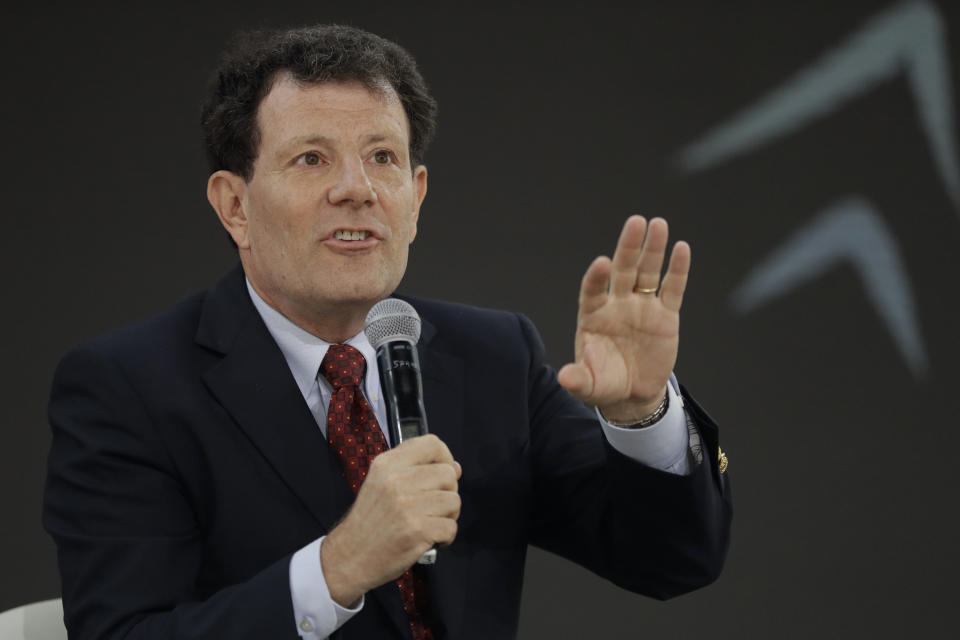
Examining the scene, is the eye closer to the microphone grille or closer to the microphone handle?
the microphone grille

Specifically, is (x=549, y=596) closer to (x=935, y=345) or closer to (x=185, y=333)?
(x=935, y=345)

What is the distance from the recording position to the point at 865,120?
3463mm

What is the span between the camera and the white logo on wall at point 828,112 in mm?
3414

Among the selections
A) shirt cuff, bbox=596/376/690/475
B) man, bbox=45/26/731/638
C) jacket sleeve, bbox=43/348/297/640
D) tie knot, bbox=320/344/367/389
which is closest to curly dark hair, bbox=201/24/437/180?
man, bbox=45/26/731/638

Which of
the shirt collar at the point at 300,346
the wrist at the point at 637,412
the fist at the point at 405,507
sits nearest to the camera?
the fist at the point at 405,507

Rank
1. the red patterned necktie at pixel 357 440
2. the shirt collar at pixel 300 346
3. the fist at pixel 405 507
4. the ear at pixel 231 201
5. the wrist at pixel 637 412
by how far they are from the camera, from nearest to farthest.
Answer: the fist at pixel 405 507 < the wrist at pixel 637 412 < the red patterned necktie at pixel 357 440 < the shirt collar at pixel 300 346 < the ear at pixel 231 201

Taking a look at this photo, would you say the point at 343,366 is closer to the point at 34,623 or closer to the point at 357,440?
the point at 357,440

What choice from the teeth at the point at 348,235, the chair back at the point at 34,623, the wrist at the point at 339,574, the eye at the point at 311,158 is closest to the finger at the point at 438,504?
the wrist at the point at 339,574

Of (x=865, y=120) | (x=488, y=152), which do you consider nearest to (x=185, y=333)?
(x=488, y=152)

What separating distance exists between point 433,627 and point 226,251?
1864 mm

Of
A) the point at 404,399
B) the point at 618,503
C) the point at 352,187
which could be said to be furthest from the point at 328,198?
the point at 618,503

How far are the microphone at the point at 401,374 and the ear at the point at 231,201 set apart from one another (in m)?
0.48

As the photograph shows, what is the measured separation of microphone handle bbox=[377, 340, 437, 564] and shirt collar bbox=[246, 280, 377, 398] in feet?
1.16

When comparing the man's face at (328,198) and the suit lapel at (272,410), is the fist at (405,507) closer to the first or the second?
the suit lapel at (272,410)
